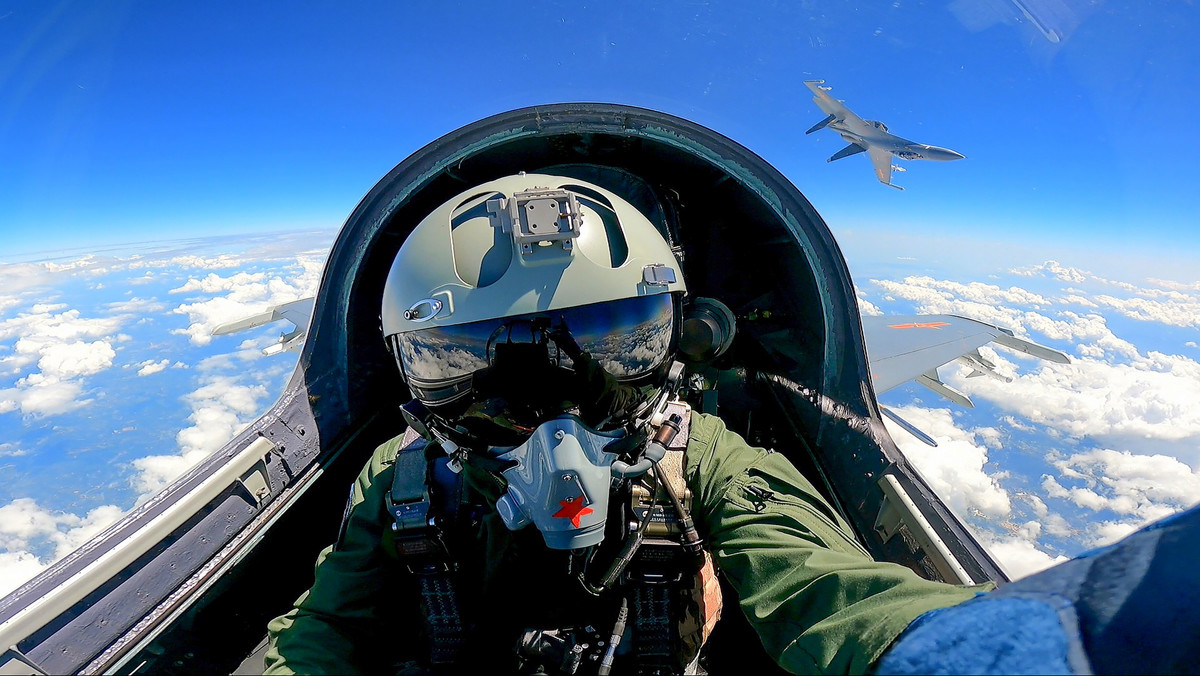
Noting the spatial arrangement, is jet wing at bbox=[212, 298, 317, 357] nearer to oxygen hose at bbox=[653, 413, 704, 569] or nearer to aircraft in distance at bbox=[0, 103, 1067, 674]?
aircraft in distance at bbox=[0, 103, 1067, 674]

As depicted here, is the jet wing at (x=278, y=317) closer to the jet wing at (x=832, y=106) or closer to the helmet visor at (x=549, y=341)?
the helmet visor at (x=549, y=341)

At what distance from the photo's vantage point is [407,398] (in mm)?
2688

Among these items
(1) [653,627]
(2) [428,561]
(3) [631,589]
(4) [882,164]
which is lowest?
(1) [653,627]

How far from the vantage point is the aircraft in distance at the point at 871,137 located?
14273mm

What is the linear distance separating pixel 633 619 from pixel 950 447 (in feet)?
180

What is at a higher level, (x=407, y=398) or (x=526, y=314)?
(x=526, y=314)

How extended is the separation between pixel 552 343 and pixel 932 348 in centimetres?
495

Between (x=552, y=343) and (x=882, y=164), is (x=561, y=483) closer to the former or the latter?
(x=552, y=343)

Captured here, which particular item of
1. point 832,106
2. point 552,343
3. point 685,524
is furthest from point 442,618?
point 832,106

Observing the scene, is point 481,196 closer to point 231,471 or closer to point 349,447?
point 231,471

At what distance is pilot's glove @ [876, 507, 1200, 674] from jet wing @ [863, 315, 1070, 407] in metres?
3.80

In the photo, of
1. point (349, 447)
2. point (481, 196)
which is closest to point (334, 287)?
point (349, 447)

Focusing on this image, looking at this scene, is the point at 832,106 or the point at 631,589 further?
the point at 832,106

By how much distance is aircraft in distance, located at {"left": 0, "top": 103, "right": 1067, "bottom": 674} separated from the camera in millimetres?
1218
